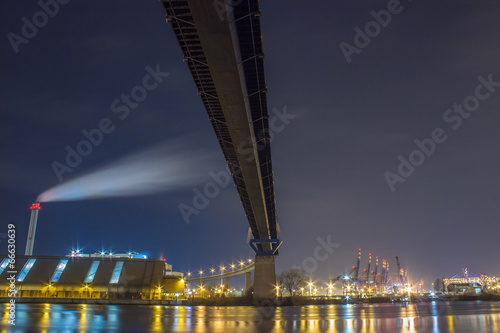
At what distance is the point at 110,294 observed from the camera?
334 ft

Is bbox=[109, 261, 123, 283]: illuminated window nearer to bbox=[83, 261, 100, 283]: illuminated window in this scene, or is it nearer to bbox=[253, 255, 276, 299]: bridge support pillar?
bbox=[83, 261, 100, 283]: illuminated window

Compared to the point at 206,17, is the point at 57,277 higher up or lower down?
lower down

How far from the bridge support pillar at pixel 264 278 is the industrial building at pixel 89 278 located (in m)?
34.3

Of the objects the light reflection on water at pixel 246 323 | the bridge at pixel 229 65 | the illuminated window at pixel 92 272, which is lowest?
the light reflection on water at pixel 246 323

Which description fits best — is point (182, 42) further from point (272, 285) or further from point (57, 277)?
point (57, 277)

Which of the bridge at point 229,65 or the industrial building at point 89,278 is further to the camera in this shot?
the industrial building at point 89,278

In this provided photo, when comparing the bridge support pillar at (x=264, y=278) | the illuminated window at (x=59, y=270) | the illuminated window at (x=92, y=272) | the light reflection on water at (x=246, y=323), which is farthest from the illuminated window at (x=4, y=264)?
the light reflection on water at (x=246, y=323)

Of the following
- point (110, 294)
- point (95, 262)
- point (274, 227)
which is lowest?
point (110, 294)

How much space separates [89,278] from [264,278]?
5142 cm

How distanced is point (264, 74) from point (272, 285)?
70.0 m

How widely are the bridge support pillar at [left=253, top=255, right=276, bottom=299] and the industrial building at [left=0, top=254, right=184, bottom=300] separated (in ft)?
112

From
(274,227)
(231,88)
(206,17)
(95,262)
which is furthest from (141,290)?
(206,17)

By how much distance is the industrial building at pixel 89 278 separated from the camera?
104 meters

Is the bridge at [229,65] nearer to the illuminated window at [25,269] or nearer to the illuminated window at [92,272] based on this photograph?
the illuminated window at [92,272]
